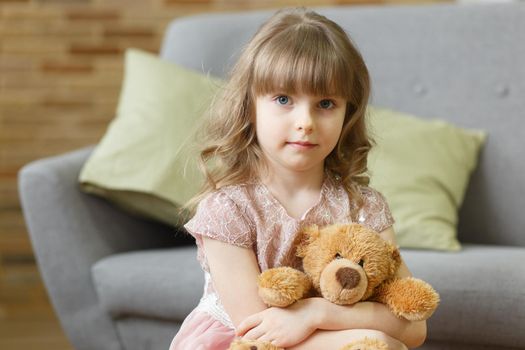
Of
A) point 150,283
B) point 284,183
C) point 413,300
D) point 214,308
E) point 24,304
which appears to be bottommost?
point 24,304

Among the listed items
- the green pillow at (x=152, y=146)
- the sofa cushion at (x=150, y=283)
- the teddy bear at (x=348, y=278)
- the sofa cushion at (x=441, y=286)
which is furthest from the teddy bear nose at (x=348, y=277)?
the green pillow at (x=152, y=146)

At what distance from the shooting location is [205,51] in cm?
259

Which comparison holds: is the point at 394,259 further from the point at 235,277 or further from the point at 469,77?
the point at 469,77

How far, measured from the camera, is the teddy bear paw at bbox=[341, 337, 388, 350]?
1.31 m

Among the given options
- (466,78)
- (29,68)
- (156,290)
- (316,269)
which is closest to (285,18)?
(316,269)

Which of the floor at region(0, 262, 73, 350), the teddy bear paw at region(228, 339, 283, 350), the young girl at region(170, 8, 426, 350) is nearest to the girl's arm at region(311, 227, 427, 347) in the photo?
the young girl at region(170, 8, 426, 350)

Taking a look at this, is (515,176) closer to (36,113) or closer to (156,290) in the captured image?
(156,290)

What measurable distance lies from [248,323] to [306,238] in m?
0.16

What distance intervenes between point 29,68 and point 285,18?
1820 millimetres

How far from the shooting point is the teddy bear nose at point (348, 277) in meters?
1.32

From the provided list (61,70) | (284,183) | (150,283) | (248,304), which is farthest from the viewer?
(61,70)

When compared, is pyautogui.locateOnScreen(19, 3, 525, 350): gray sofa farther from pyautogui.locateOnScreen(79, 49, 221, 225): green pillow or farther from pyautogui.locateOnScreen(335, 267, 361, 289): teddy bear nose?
pyautogui.locateOnScreen(335, 267, 361, 289): teddy bear nose

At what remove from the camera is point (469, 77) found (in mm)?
2361

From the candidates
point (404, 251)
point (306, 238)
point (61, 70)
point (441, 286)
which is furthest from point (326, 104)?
point (61, 70)
